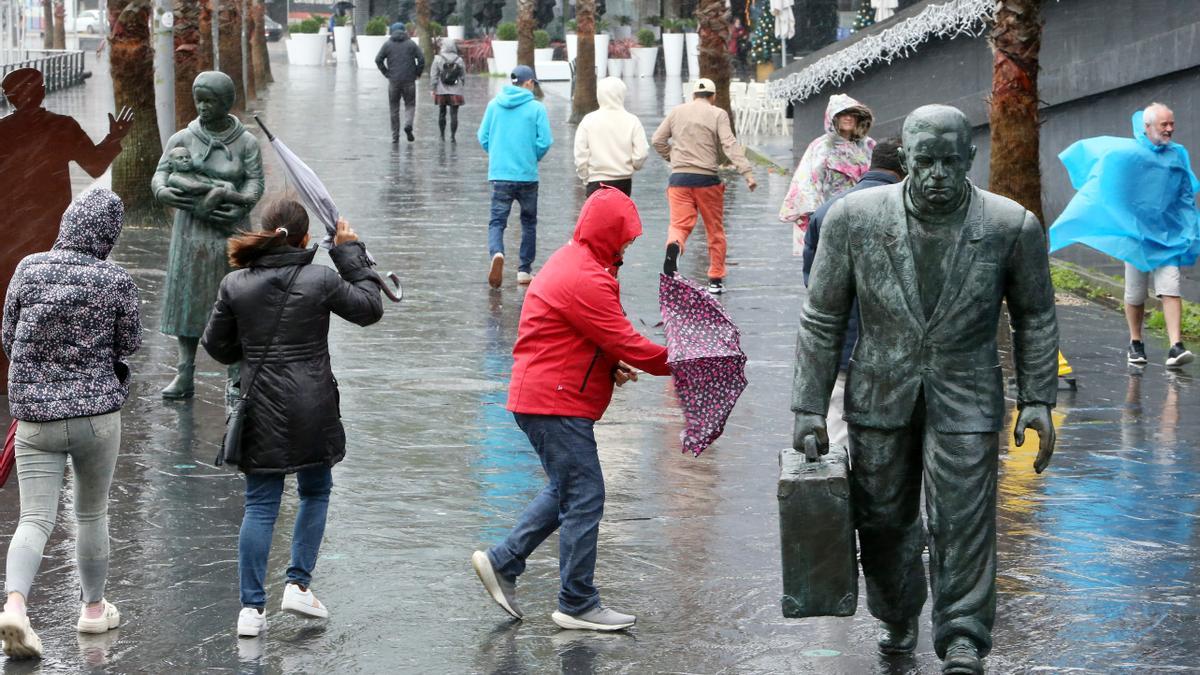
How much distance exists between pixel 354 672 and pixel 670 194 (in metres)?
8.47

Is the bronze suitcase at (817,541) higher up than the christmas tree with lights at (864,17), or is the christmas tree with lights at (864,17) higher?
the christmas tree with lights at (864,17)

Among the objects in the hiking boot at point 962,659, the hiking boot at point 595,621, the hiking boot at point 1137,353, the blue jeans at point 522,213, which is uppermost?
the blue jeans at point 522,213

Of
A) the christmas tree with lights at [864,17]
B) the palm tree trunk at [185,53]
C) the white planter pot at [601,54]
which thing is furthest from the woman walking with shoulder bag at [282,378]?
the white planter pot at [601,54]

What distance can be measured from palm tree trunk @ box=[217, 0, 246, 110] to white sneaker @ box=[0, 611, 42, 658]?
24479 millimetres

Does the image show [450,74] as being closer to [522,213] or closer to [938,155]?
[522,213]

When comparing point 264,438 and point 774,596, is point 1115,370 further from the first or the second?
point 264,438

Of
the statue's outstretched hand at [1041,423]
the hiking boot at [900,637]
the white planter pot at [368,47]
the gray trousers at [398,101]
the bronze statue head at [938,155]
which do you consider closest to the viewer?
the bronze statue head at [938,155]

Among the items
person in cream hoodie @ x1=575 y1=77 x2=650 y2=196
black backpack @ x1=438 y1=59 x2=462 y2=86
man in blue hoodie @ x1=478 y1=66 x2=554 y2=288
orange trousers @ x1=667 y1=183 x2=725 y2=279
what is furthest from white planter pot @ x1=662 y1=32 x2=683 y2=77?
orange trousers @ x1=667 y1=183 x2=725 y2=279

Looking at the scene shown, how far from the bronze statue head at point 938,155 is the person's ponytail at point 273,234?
87.0 inches

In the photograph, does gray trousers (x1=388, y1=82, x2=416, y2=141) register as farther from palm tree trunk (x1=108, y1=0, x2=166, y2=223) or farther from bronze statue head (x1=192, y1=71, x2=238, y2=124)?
bronze statue head (x1=192, y1=71, x2=238, y2=124)

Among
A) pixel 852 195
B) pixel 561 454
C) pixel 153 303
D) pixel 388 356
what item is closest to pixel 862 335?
pixel 852 195

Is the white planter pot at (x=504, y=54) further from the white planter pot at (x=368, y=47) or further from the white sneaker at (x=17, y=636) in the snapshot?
the white sneaker at (x=17, y=636)

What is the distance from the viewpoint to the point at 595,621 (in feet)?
19.4

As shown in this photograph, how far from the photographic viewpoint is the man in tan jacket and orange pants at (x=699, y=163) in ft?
43.7
